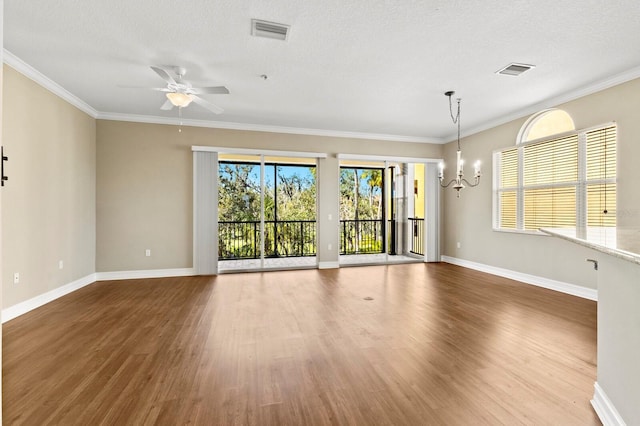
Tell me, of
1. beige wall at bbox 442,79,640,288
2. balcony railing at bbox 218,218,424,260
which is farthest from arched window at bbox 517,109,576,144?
balcony railing at bbox 218,218,424,260

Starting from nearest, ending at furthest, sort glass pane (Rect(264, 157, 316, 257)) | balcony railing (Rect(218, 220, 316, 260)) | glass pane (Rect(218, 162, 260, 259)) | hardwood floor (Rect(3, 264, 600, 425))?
hardwood floor (Rect(3, 264, 600, 425)), glass pane (Rect(218, 162, 260, 259)), glass pane (Rect(264, 157, 316, 257)), balcony railing (Rect(218, 220, 316, 260))

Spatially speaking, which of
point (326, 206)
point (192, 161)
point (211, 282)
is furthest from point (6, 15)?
point (326, 206)

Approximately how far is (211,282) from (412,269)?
3.88 m

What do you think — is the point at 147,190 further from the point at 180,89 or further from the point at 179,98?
the point at 180,89

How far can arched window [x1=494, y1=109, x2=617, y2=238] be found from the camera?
4137 mm

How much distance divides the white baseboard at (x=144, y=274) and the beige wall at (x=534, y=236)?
18.3ft

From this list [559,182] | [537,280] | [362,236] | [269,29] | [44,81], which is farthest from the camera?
[362,236]

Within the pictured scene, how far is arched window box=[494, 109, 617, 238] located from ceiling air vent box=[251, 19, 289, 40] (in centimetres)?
430

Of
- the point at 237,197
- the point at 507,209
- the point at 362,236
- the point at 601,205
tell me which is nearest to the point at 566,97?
the point at 601,205

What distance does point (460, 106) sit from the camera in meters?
4.98

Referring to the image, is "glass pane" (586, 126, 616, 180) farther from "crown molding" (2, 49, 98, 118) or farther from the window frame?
"crown molding" (2, 49, 98, 118)

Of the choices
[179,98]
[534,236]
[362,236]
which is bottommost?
[362,236]

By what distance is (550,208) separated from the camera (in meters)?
4.90

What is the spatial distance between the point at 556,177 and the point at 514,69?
2103mm
